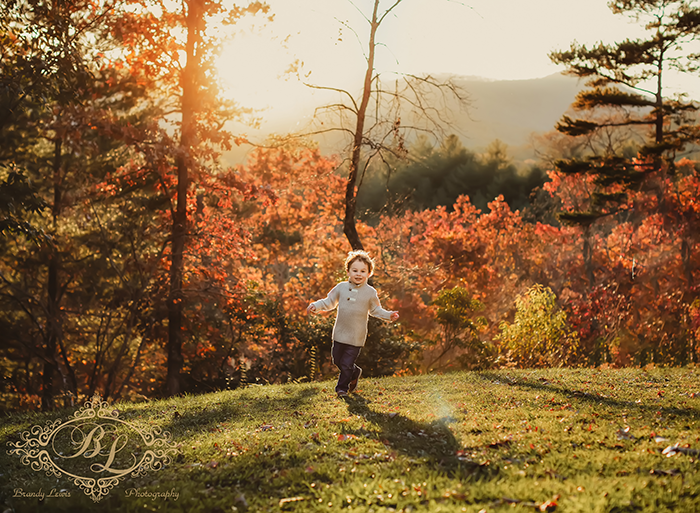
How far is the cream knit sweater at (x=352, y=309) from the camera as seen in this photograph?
588 cm

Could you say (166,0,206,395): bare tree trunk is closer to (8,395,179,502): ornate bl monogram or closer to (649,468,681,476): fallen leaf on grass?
(8,395,179,502): ornate bl monogram

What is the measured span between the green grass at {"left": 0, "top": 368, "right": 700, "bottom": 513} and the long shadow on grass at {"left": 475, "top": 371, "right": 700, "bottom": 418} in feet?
0.08

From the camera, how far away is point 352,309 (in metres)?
5.89

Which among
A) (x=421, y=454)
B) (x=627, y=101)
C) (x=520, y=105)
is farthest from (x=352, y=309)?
(x=520, y=105)

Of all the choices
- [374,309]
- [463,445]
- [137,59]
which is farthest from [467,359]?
[137,59]

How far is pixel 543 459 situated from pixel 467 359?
719 centimetres

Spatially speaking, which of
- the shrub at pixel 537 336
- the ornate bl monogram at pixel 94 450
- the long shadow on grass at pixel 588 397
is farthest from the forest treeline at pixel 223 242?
the long shadow on grass at pixel 588 397

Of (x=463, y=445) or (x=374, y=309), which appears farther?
(x=374, y=309)

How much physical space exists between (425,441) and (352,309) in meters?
2.05

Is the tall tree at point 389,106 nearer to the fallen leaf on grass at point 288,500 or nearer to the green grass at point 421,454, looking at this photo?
the green grass at point 421,454

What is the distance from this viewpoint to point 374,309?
5.99m

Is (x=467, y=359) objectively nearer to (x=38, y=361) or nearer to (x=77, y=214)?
(x=77, y=214)

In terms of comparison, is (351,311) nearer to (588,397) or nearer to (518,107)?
(588,397)

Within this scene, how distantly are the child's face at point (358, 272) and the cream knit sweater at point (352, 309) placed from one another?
0.26 feet
